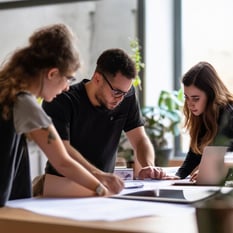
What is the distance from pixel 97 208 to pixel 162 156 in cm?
246

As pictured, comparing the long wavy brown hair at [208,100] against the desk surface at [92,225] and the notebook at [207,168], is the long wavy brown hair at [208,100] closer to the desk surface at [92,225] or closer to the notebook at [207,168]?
the notebook at [207,168]

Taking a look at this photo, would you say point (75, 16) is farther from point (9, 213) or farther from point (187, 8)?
point (9, 213)

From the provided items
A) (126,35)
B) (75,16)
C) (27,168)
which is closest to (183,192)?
(27,168)

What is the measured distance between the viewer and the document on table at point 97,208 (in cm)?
152

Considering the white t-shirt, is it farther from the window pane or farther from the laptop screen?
the window pane

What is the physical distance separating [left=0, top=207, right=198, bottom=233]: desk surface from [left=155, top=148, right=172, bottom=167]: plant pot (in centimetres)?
248

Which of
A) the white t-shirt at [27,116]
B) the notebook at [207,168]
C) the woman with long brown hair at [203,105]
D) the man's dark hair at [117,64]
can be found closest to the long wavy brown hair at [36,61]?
the white t-shirt at [27,116]

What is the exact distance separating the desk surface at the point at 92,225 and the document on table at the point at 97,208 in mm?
43

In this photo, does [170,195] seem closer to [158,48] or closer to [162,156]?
[162,156]

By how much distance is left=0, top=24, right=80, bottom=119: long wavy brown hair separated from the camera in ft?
5.55

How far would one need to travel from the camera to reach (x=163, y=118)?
166 inches

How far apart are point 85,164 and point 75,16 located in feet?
9.74

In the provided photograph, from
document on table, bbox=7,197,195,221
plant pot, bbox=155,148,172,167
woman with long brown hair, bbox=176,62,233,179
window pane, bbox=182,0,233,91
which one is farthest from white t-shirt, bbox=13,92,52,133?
window pane, bbox=182,0,233,91

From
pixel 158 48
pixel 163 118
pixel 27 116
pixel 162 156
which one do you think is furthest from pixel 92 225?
pixel 158 48
